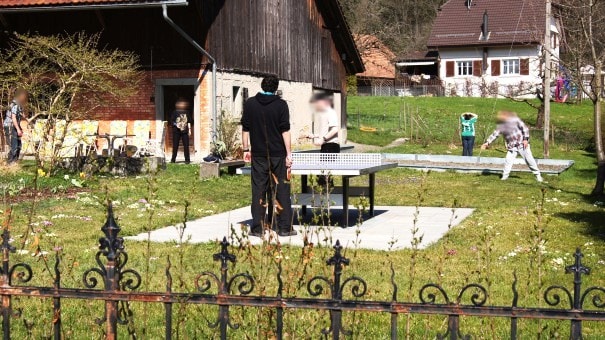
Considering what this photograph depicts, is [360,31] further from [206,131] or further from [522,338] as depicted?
[522,338]

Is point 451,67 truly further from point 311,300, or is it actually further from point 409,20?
point 311,300

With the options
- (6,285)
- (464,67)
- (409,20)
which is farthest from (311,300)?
(409,20)

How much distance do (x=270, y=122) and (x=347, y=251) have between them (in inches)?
76.6

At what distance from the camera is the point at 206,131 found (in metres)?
26.2

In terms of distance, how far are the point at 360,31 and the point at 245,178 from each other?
3076 cm

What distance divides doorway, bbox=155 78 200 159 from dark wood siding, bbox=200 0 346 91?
46.1 inches

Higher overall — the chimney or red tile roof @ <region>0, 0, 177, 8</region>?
the chimney

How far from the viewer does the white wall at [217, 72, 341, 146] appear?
88.7ft

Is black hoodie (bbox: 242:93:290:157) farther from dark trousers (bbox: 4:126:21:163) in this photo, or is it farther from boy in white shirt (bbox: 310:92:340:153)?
dark trousers (bbox: 4:126:21:163)

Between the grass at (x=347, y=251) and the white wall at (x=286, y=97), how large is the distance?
14.7 ft

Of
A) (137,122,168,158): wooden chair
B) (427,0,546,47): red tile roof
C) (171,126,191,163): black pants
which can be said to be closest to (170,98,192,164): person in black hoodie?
(171,126,191,163): black pants

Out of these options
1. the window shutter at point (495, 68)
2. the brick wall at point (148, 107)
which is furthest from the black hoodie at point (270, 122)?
the window shutter at point (495, 68)

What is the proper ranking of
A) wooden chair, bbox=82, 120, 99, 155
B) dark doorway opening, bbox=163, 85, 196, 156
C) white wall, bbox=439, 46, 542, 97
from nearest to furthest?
wooden chair, bbox=82, 120, 99, 155 < dark doorway opening, bbox=163, 85, 196, 156 < white wall, bbox=439, 46, 542, 97

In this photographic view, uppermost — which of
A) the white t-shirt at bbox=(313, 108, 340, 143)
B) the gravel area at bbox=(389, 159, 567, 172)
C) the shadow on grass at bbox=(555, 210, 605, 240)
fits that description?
the white t-shirt at bbox=(313, 108, 340, 143)
